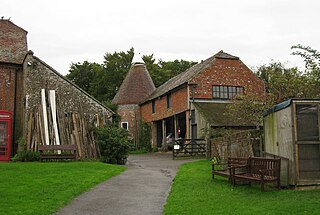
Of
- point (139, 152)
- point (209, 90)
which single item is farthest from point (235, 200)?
point (139, 152)

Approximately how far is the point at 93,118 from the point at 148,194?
44.4 ft

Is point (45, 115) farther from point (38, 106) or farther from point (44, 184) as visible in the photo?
point (44, 184)

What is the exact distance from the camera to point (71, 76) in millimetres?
62375

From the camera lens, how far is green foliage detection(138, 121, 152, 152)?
136 feet

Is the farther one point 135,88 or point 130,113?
point 135,88

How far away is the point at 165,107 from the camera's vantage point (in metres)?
36.6

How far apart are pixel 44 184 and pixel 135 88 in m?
33.3

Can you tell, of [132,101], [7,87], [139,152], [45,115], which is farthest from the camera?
[132,101]

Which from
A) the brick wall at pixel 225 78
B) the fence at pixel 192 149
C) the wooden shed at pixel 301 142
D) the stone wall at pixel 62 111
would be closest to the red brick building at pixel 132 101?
the brick wall at pixel 225 78

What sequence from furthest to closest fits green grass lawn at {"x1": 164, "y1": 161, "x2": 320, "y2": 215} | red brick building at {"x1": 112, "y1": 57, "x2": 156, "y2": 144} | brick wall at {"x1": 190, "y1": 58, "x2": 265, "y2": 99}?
A: red brick building at {"x1": 112, "y1": 57, "x2": 156, "y2": 144} < brick wall at {"x1": 190, "y1": 58, "x2": 265, "y2": 99} < green grass lawn at {"x1": 164, "y1": 161, "x2": 320, "y2": 215}

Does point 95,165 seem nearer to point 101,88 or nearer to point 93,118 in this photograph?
point 93,118

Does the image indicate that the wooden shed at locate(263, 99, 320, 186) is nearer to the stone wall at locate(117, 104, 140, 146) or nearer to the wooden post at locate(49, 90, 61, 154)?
the wooden post at locate(49, 90, 61, 154)

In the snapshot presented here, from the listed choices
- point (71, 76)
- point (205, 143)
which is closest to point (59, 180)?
point (205, 143)

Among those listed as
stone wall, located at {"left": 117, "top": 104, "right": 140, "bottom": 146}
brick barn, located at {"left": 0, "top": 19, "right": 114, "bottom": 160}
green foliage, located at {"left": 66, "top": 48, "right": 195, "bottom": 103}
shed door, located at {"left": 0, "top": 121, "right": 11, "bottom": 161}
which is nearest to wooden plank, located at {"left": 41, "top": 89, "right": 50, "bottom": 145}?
brick barn, located at {"left": 0, "top": 19, "right": 114, "bottom": 160}
